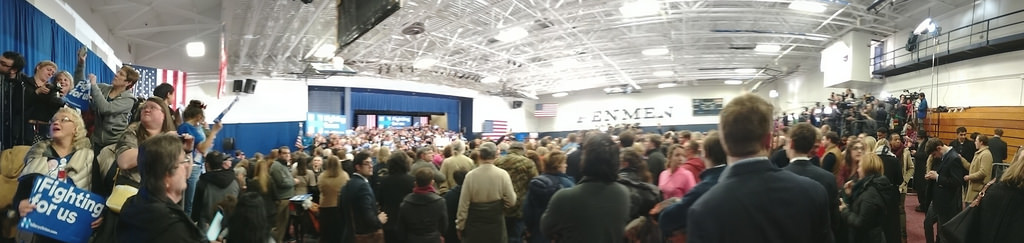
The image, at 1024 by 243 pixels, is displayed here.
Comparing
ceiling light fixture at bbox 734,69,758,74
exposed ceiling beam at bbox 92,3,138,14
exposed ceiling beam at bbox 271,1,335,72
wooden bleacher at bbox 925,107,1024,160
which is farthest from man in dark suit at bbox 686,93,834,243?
ceiling light fixture at bbox 734,69,758,74

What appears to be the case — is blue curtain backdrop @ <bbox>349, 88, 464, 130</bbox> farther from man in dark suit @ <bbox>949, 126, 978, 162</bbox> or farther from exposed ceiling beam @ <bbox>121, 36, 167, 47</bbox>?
man in dark suit @ <bbox>949, 126, 978, 162</bbox>

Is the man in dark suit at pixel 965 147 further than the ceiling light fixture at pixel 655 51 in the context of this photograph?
No

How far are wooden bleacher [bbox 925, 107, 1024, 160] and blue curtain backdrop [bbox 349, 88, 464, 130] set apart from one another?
60.5ft

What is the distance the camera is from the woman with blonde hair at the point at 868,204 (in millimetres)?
3127

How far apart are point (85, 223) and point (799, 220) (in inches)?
106

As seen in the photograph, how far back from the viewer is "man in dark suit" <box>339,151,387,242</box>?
4039 mm

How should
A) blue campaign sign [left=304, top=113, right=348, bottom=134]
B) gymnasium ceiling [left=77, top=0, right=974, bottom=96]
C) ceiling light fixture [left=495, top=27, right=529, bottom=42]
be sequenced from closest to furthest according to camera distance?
1. gymnasium ceiling [left=77, top=0, right=974, bottom=96]
2. ceiling light fixture [left=495, top=27, right=529, bottom=42]
3. blue campaign sign [left=304, top=113, right=348, bottom=134]

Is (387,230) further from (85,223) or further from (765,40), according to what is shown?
(765,40)

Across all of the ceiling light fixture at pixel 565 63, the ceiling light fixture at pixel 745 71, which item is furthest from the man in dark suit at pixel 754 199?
the ceiling light fixture at pixel 745 71

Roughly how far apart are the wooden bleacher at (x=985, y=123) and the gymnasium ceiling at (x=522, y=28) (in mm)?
2678

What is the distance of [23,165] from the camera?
2.90 m

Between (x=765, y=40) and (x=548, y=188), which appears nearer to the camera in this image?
(x=548, y=188)

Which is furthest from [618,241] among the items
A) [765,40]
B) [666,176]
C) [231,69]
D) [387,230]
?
[231,69]

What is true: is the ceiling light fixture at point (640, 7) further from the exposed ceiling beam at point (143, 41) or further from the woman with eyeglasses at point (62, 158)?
the exposed ceiling beam at point (143, 41)
